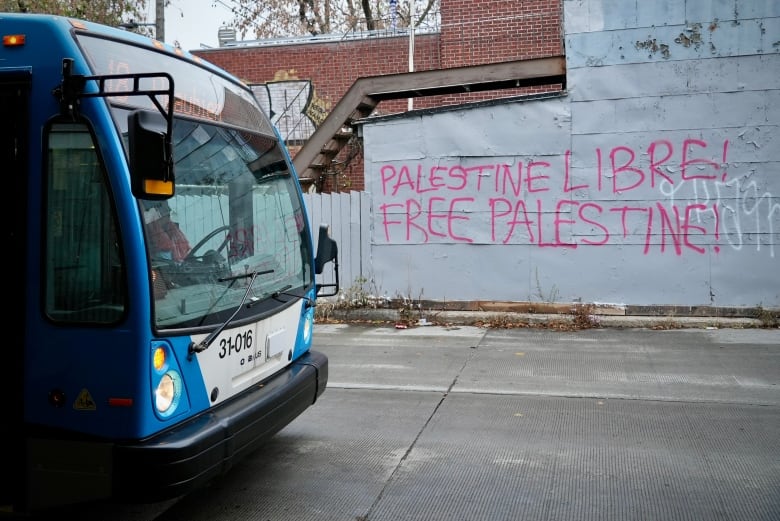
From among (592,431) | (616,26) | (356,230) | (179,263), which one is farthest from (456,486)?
(616,26)

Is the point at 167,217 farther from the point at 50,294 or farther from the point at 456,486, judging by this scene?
the point at 456,486

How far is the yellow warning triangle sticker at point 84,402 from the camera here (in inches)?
144

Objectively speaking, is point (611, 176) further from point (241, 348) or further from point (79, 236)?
point (79, 236)

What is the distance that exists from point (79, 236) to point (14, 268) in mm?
383

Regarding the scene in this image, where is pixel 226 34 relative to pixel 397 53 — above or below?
above

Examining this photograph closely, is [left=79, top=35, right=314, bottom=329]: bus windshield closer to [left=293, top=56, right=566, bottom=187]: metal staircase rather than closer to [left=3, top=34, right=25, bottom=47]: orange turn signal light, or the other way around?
[left=3, top=34, right=25, bottom=47]: orange turn signal light

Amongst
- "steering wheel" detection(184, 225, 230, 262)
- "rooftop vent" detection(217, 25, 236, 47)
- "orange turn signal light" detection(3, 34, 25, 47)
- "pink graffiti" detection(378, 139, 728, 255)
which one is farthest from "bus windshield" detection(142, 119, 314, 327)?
"rooftop vent" detection(217, 25, 236, 47)

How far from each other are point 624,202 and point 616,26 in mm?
2635

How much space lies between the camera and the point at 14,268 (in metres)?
3.75

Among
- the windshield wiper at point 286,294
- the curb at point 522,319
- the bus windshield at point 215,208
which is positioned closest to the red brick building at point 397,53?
the curb at point 522,319

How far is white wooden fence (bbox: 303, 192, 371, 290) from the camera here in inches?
480

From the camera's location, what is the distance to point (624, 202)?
1107 centimetres

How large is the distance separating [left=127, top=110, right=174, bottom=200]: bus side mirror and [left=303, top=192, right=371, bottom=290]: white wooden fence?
8570mm

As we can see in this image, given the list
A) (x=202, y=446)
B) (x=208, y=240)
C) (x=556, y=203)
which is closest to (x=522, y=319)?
(x=556, y=203)
